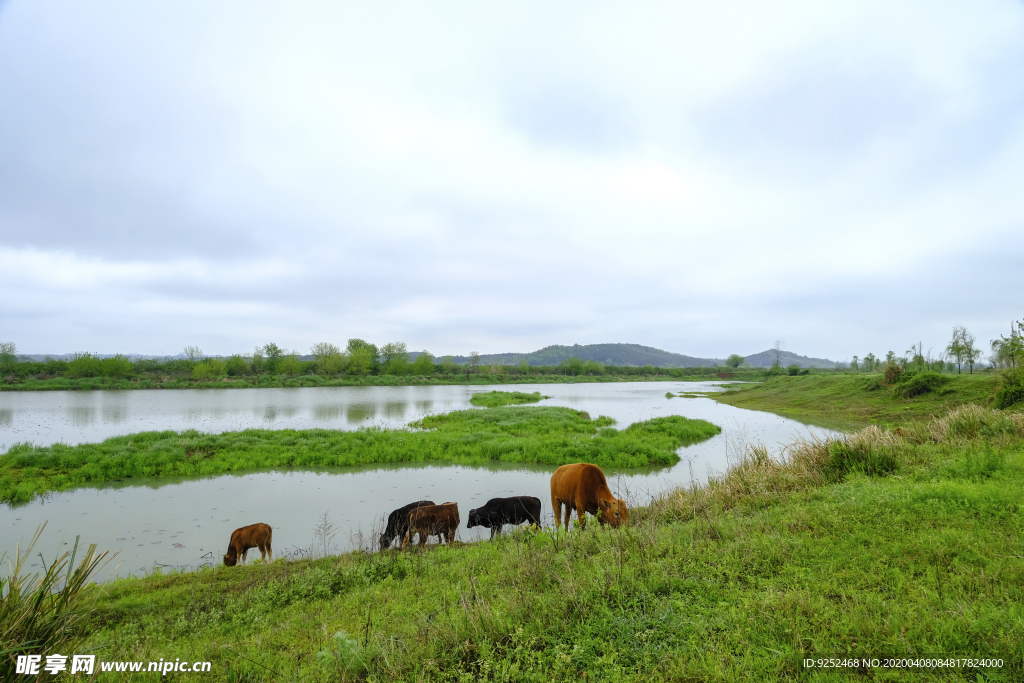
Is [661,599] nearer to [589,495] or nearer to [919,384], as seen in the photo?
[589,495]

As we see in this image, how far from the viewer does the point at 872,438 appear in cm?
1009

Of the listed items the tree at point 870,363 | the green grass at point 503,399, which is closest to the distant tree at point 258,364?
the green grass at point 503,399

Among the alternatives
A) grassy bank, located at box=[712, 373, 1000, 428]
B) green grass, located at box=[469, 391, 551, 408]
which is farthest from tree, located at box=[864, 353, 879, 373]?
green grass, located at box=[469, 391, 551, 408]

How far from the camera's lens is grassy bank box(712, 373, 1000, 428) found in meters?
22.8

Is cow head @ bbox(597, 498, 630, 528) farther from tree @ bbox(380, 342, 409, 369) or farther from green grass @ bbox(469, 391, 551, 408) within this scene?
tree @ bbox(380, 342, 409, 369)

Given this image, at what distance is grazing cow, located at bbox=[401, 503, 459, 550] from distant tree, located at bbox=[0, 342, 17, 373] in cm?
9789

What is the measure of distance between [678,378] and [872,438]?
132807 millimetres

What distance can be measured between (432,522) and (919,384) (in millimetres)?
34294

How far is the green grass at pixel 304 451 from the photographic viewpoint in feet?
49.1

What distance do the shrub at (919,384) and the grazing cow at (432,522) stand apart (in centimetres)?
3301

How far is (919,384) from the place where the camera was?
26953 mm

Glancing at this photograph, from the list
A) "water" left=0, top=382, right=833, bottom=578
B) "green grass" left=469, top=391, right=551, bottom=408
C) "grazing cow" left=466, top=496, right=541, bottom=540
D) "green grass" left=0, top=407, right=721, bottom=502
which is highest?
"grazing cow" left=466, top=496, right=541, bottom=540

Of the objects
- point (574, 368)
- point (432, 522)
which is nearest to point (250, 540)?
point (432, 522)

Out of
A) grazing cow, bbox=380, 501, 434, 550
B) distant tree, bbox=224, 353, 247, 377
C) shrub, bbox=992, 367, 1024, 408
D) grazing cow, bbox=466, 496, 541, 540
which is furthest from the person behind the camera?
distant tree, bbox=224, 353, 247, 377
